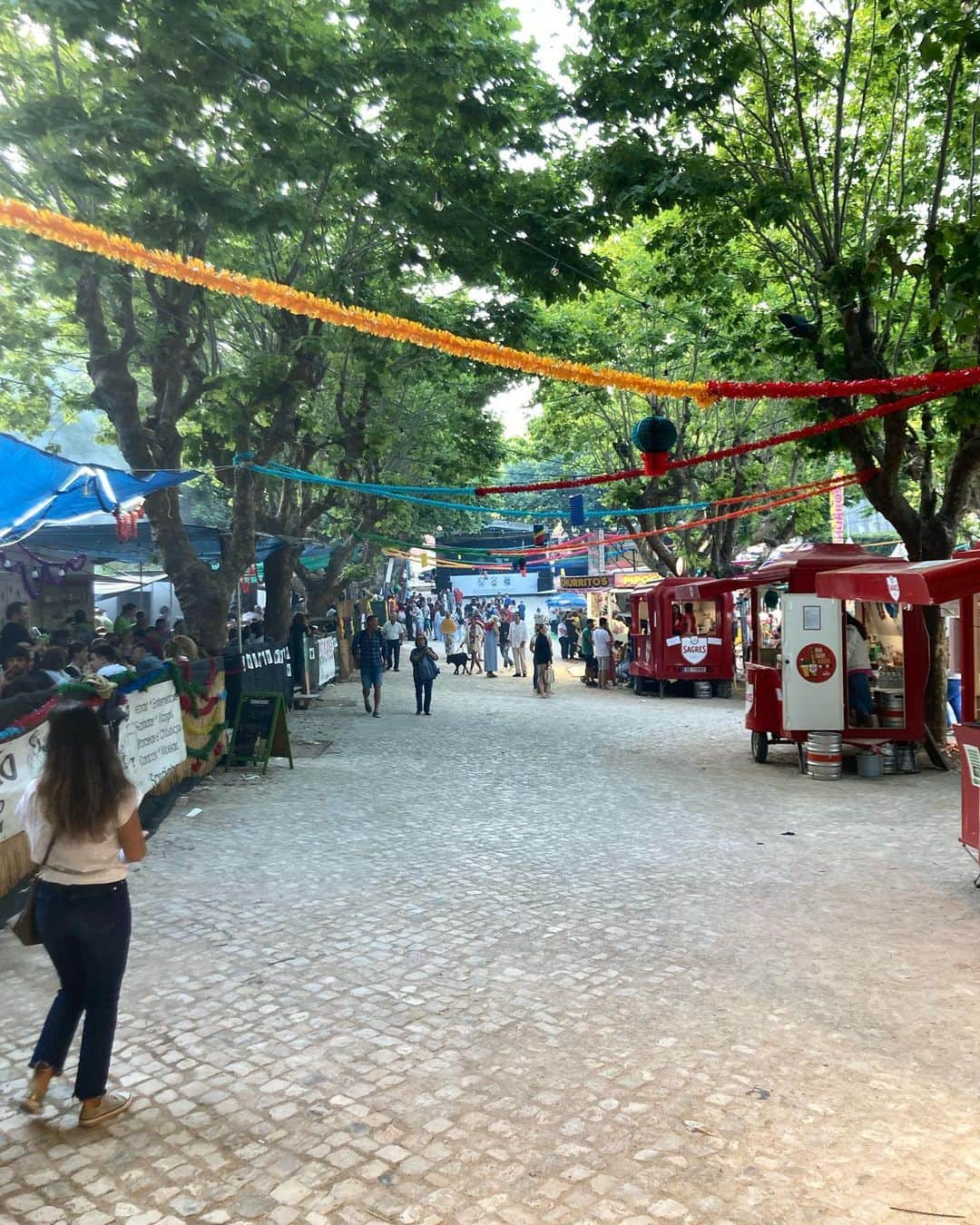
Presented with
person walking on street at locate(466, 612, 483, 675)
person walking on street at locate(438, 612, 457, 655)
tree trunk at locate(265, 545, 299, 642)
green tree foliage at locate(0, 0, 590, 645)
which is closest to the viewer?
green tree foliage at locate(0, 0, 590, 645)

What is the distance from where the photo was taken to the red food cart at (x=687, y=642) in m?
22.1

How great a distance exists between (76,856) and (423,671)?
14505mm

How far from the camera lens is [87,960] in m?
3.79

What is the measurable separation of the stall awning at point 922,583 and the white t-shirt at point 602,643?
16.0 m

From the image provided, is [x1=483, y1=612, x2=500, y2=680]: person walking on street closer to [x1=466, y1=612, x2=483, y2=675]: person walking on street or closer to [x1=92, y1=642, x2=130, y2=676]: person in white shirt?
[x1=466, y1=612, x2=483, y2=675]: person walking on street

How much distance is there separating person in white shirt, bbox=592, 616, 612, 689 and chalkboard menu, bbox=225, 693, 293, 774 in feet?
44.9

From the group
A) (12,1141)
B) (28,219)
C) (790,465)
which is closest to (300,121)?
(28,219)

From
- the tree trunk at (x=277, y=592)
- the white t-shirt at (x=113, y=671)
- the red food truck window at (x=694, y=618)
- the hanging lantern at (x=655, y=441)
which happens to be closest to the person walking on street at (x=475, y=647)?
the red food truck window at (x=694, y=618)

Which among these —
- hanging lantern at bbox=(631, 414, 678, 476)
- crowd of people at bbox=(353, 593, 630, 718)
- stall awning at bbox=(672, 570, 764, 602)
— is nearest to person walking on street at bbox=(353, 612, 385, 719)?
crowd of people at bbox=(353, 593, 630, 718)

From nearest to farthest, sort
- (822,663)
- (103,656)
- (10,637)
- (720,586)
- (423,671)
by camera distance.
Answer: (822,663), (103,656), (10,637), (720,586), (423,671)

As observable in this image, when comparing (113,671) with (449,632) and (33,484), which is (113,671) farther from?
(449,632)

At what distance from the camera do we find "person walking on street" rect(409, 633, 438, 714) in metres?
18.2

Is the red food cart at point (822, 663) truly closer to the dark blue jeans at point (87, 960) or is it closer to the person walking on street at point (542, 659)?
the dark blue jeans at point (87, 960)

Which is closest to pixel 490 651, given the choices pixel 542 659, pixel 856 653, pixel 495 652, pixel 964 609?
pixel 495 652
